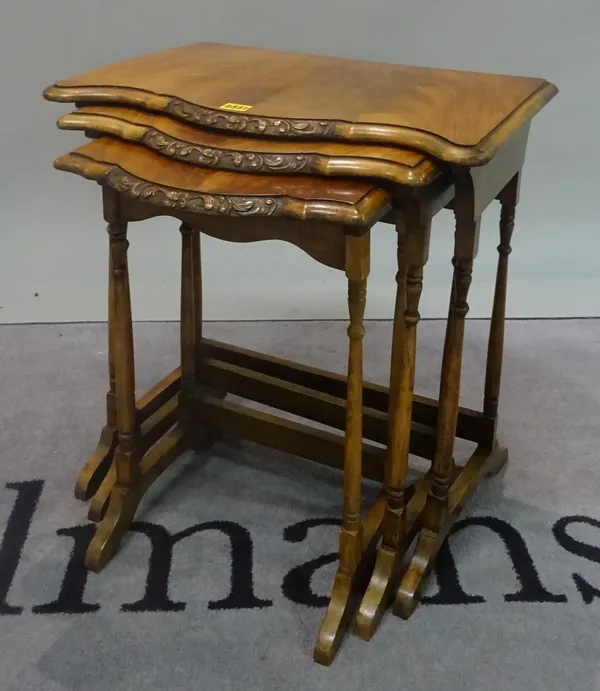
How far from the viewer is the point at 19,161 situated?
86.7 inches

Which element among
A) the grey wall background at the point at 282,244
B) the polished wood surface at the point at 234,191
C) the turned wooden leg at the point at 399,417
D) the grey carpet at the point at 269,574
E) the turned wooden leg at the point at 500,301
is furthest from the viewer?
the grey wall background at the point at 282,244

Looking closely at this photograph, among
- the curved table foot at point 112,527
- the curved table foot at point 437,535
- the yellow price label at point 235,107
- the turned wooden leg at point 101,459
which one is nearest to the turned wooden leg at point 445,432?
the curved table foot at point 437,535

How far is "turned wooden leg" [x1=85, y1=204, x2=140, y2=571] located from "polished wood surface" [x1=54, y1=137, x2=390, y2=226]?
0.38 ft

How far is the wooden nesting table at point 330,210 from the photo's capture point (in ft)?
3.22

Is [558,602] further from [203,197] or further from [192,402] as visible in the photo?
[203,197]

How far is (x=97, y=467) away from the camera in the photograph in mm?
1477

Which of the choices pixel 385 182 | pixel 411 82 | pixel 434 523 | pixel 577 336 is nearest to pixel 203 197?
pixel 385 182

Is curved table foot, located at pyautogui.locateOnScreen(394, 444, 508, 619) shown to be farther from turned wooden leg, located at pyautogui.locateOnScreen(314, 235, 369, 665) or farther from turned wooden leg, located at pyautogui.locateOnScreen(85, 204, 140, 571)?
turned wooden leg, located at pyautogui.locateOnScreen(85, 204, 140, 571)

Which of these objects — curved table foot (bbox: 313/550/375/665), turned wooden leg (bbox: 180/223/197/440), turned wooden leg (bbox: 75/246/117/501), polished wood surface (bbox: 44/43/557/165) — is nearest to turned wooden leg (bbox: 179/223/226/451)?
turned wooden leg (bbox: 180/223/197/440)

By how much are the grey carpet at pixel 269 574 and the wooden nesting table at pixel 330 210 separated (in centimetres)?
5

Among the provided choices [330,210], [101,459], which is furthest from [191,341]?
[330,210]

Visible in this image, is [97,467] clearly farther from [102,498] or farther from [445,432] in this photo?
[445,432]

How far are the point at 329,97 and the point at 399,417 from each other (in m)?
0.44

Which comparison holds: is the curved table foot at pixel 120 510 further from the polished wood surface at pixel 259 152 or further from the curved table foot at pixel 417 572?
the polished wood surface at pixel 259 152
